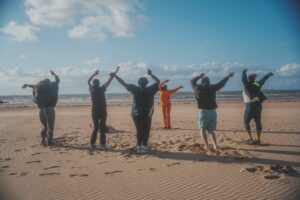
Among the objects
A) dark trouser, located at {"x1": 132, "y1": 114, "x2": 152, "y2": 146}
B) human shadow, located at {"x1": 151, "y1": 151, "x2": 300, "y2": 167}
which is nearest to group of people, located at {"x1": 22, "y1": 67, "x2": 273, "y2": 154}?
dark trouser, located at {"x1": 132, "y1": 114, "x2": 152, "y2": 146}

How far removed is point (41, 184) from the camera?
6.14 m

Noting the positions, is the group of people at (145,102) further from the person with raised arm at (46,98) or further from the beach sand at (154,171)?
the beach sand at (154,171)

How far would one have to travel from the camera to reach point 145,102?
27.3ft

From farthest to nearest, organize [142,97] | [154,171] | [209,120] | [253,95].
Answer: [253,95], [142,97], [209,120], [154,171]

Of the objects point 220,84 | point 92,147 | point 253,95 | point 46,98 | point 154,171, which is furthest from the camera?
point 46,98

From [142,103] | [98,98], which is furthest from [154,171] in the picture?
[98,98]

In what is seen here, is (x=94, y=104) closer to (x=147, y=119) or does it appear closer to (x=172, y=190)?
(x=147, y=119)

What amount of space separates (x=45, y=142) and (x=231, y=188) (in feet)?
22.2

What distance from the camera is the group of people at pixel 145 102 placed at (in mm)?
8133

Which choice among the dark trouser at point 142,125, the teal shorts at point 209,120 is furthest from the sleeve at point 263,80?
the dark trouser at point 142,125

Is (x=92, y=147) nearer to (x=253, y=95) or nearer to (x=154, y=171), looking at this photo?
(x=154, y=171)

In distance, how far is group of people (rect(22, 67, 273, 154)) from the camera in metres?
8.13

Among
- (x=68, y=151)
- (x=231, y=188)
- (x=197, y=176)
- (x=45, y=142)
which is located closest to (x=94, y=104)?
(x=68, y=151)

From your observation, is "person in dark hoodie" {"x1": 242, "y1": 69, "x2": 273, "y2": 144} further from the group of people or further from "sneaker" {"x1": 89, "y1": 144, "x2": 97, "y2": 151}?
"sneaker" {"x1": 89, "y1": 144, "x2": 97, "y2": 151}
